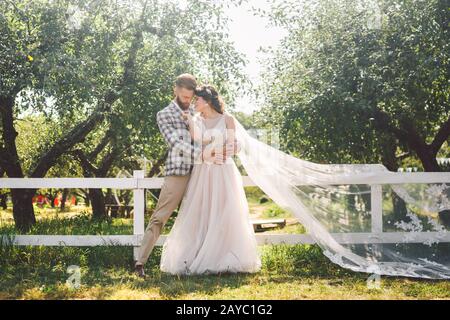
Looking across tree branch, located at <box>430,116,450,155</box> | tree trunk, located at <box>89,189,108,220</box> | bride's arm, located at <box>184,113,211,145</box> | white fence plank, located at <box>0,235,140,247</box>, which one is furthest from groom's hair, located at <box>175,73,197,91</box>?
tree trunk, located at <box>89,189,108,220</box>

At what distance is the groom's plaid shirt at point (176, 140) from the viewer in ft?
19.5

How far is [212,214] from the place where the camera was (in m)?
6.05

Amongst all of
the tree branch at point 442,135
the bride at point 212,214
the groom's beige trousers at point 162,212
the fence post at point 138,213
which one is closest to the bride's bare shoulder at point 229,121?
the bride at point 212,214

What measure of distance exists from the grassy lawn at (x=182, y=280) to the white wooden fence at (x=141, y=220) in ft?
0.60

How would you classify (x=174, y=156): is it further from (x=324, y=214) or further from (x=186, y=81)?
(x=324, y=214)

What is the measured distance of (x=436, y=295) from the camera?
512 cm

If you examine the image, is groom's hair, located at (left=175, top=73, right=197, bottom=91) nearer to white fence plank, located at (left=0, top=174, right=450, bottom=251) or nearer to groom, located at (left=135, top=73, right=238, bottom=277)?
groom, located at (left=135, top=73, right=238, bottom=277)

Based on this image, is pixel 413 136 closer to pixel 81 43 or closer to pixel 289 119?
pixel 289 119

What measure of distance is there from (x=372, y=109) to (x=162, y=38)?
3.90 m

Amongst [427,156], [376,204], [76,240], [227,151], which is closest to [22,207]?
[76,240]

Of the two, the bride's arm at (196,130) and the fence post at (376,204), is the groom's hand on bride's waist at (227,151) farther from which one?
the fence post at (376,204)

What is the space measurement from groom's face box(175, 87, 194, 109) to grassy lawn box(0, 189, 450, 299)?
203 cm

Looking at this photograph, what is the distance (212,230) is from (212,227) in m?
0.04
